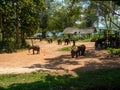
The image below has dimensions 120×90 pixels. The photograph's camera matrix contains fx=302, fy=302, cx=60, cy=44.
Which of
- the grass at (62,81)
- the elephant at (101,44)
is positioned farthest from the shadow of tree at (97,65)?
the elephant at (101,44)

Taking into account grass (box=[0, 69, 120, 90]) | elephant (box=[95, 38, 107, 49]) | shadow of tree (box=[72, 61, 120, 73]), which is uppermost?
elephant (box=[95, 38, 107, 49])

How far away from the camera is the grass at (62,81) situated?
46.3 feet

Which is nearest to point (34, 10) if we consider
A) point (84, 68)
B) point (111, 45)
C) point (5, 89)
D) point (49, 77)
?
point (111, 45)

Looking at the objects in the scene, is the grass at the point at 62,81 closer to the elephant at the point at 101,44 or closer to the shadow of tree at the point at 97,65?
the shadow of tree at the point at 97,65

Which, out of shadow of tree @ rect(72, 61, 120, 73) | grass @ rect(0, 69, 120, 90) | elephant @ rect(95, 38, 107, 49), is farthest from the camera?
elephant @ rect(95, 38, 107, 49)

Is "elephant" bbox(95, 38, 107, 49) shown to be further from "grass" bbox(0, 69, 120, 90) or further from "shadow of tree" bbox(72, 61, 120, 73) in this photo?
"grass" bbox(0, 69, 120, 90)

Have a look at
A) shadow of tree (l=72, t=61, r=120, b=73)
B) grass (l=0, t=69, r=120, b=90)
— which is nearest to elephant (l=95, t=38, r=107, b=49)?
shadow of tree (l=72, t=61, r=120, b=73)

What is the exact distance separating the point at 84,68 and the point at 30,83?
5.51 metres

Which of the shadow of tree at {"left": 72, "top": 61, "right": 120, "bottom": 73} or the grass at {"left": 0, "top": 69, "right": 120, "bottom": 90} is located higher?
the shadow of tree at {"left": 72, "top": 61, "right": 120, "bottom": 73}

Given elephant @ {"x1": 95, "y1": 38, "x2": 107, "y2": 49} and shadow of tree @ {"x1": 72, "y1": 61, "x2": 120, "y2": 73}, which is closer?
shadow of tree @ {"x1": 72, "y1": 61, "x2": 120, "y2": 73}

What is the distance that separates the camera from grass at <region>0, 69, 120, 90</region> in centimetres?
1412

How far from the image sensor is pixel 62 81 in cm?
1505

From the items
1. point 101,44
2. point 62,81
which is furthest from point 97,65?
point 101,44

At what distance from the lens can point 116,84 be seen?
1473cm
